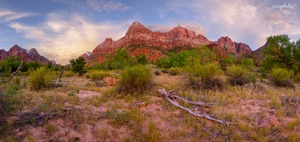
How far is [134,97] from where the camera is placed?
657 cm

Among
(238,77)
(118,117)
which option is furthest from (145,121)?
(238,77)

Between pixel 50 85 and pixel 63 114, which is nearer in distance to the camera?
pixel 63 114

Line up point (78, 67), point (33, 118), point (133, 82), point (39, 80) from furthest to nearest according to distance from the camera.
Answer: point (78, 67)
point (39, 80)
point (133, 82)
point (33, 118)

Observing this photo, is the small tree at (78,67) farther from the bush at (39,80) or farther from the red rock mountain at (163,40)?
the red rock mountain at (163,40)

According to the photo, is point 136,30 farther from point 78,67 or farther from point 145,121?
point 145,121

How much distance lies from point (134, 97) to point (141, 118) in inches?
68.2

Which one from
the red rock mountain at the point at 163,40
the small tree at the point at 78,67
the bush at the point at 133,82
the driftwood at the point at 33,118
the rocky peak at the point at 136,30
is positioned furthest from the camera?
the rocky peak at the point at 136,30

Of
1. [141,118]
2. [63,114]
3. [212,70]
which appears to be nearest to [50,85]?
[63,114]

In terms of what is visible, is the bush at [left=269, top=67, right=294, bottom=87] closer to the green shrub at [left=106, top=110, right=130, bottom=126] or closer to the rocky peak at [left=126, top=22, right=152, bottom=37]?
the green shrub at [left=106, top=110, right=130, bottom=126]

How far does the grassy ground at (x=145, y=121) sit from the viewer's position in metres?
4.14

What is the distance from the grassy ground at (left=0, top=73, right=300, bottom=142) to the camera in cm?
414

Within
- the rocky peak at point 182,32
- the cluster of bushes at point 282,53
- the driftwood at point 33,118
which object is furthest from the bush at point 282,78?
the rocky peak at point 182,32

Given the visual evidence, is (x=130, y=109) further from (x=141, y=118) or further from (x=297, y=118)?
(x=297, y=118)

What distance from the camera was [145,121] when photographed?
16.1 feet
